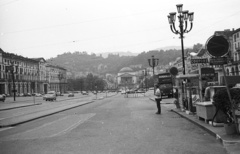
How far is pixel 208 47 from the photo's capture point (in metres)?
8.76

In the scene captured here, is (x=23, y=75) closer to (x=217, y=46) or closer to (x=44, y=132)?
(x=44, y=132)

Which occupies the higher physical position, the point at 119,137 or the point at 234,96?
the point at 234,96

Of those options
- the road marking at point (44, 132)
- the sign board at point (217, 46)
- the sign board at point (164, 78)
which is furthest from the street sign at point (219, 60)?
the sign board at point (164, 78)

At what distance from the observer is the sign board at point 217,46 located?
8.63 metres

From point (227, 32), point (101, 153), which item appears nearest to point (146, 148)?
point (101, 153)

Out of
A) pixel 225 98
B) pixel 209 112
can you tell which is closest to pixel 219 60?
pixel 225 98

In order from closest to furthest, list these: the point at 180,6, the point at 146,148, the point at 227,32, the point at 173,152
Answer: the point at 173,152, the point at 146,148, the point at 180,6, the point at 227,32

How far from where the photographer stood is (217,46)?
28.6 feet

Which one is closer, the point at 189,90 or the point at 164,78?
the point at 189,90

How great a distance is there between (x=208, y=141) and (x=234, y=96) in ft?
5.37

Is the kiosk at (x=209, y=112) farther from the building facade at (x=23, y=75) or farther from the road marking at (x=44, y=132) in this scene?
the building facade at (x=23, y=75)

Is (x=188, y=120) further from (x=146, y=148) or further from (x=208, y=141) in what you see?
(x=146, y=148)

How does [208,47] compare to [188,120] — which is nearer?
[208,47]

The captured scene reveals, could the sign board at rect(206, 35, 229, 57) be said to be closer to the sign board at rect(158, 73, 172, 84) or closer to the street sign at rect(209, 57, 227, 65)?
the street sign at rect(209, 57, 227, 65)
